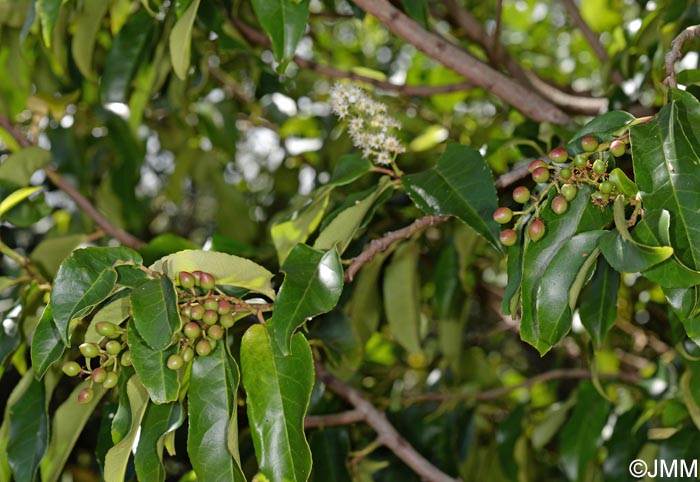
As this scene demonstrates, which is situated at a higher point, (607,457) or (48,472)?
(48,472)

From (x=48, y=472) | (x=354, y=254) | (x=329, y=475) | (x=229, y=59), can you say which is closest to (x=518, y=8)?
(x=229, y=59)

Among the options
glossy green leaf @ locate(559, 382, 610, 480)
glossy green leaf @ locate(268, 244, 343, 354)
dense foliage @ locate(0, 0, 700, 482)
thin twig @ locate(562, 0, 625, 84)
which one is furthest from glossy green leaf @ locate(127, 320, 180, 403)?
thin twig @ locate(562, 0, 625, 84)

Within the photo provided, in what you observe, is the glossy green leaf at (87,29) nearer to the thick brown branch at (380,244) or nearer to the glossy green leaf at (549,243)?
the thick brown branch at (380,244)

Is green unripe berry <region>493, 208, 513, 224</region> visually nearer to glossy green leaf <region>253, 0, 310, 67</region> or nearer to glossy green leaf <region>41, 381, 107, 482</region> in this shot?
glossy green leaf <region>253, 0, 310, 67</region>

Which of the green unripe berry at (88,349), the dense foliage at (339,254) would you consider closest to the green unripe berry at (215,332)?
the dense foliage at (339,254)

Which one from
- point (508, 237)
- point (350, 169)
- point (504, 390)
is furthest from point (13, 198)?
point (504, 390)

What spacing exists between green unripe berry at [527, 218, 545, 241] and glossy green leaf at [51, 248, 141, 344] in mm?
396

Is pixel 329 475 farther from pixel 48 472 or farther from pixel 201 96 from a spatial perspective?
pixel 201 96

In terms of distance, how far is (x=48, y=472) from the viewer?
975 mm

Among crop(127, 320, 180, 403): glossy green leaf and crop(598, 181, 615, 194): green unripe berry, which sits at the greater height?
crop(598, 181, 615, 194): green unripe berry

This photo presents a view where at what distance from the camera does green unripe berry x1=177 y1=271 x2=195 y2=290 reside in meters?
0.77

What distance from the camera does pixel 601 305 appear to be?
987 millimetres

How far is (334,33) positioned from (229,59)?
1159 millimetres

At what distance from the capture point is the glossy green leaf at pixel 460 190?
815 millimetres
